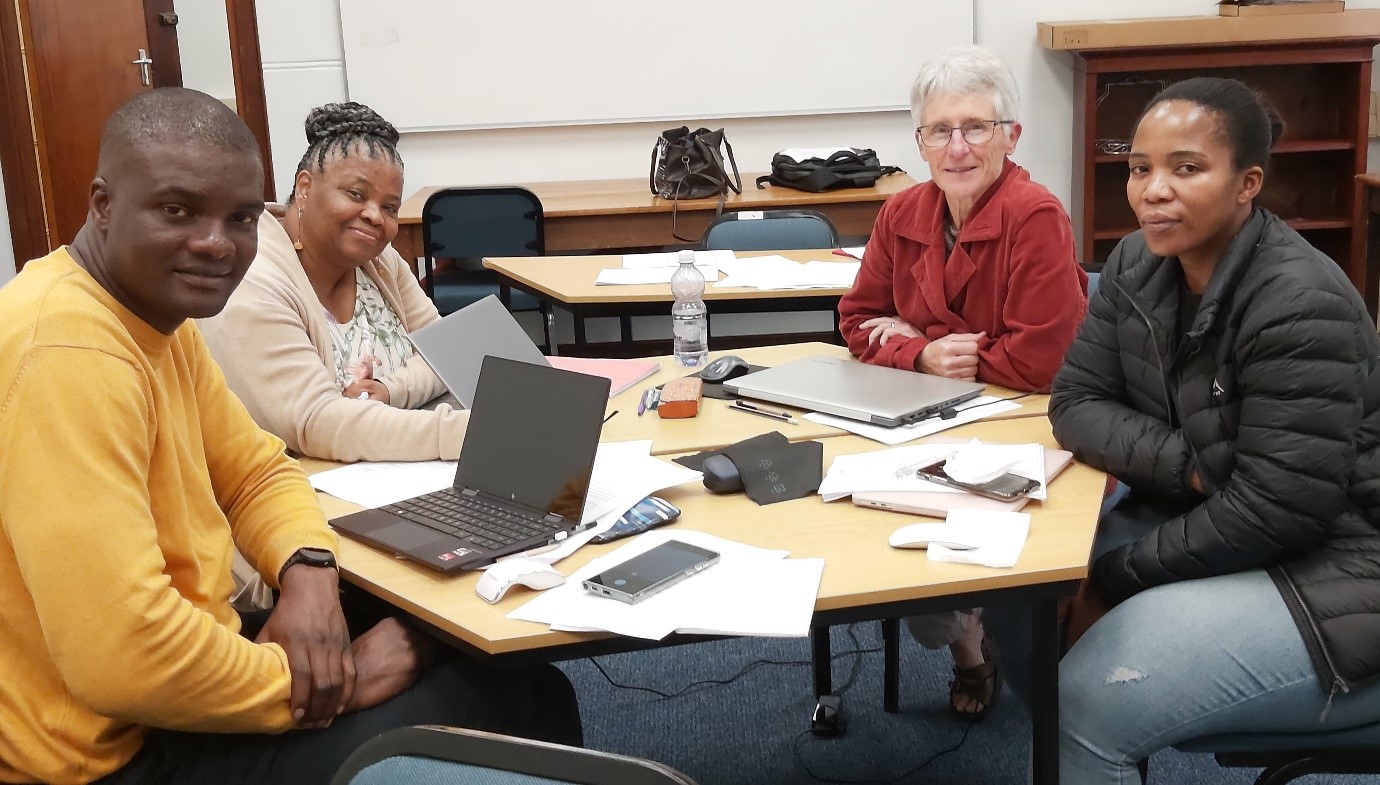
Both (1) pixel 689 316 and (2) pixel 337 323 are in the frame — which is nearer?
(2) pixel 337 323

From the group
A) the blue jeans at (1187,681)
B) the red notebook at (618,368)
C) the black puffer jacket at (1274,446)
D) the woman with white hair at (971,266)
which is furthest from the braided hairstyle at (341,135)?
the blue jeans at (1187,681)

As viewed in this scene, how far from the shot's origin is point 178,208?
1.32m

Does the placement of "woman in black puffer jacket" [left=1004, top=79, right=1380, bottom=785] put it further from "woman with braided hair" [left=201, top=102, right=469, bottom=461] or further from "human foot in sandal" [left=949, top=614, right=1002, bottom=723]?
"woman with braided hair" [left=201, top=102, right=469, bottom=461]

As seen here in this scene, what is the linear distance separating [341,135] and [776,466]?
1064 mm

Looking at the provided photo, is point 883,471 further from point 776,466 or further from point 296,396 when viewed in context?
point 296,396

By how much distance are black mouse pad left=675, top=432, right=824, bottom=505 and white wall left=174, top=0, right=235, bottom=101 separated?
494 cm

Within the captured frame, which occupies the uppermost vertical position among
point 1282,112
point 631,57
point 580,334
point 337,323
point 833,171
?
point 631,57

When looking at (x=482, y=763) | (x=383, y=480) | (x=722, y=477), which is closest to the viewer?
(x=482, y=763)

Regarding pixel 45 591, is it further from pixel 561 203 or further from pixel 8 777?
pixel 561 203

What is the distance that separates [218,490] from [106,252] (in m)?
0.48

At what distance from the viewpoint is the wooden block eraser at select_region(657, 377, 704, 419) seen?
2199mm

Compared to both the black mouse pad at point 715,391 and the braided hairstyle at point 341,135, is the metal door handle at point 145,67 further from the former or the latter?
the black mouse pad at point 715,391

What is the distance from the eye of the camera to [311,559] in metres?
1.57

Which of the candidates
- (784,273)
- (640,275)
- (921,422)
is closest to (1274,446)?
(921,422)
